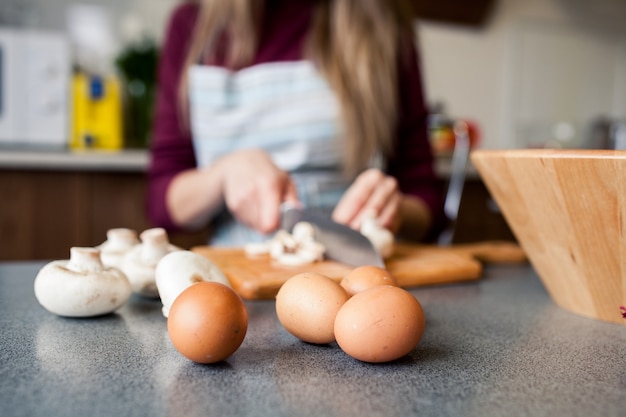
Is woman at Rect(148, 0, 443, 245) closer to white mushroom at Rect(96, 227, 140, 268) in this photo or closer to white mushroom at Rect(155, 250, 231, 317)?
white mushroom at Rect(96, 227, 140, 268)

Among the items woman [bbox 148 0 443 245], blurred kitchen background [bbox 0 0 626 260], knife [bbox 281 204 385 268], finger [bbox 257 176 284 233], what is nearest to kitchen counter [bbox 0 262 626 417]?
knife [bbox 281 204 385 268]

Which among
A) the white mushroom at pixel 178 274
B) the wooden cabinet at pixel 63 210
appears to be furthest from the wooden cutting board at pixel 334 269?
the wooden cabinet at pixel 63 210

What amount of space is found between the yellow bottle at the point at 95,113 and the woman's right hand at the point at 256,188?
124 centimetres

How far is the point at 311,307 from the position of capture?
16.4 inches

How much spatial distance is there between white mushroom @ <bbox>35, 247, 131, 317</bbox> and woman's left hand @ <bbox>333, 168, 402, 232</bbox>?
0.36m

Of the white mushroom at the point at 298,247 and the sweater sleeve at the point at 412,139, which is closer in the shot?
the white mushroom at the point at 298,247

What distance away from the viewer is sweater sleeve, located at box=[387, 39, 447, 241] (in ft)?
4.20

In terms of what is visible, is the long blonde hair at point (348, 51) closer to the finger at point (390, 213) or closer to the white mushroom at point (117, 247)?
the finger at point (390, 213)

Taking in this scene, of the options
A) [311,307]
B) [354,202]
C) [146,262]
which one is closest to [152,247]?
[146,262]

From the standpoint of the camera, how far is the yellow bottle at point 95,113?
1.97 m

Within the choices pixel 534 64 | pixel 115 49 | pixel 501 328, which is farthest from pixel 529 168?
pixel 534 64

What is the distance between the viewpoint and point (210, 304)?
14.5 inches

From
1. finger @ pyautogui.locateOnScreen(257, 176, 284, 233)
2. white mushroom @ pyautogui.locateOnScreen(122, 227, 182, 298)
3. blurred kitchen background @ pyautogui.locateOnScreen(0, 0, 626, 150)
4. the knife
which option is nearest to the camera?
white mushroom @ pyautogui.locateOnScreen(122, 227, 182, 298)

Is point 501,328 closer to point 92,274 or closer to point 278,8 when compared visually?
point 92,274
